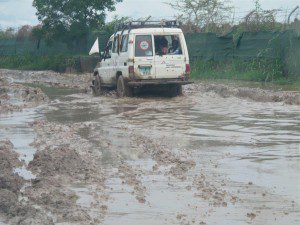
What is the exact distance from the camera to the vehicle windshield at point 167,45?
1873 cm

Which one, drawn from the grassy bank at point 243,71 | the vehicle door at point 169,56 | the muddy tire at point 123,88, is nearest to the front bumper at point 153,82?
the vehicle door at point 169,56

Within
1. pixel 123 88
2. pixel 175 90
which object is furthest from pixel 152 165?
pixel 175 90

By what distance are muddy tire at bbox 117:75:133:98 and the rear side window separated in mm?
1006

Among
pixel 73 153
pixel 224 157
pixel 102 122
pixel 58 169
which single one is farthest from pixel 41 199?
pixel 102 122

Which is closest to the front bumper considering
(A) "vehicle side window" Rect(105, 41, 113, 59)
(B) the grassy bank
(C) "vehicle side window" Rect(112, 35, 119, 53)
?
(C) "vehicle side window" Rect(112, 35, 119, 53)

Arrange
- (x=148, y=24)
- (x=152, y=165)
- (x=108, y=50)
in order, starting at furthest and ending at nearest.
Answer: (x=108, y=50)
(x=148, y=24)
(x=152, y=165)

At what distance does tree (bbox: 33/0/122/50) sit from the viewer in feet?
135

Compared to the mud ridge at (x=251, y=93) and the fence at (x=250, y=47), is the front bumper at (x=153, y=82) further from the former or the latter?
the fence at (x=250, y=47)

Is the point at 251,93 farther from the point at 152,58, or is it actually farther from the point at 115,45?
the point at 115,45

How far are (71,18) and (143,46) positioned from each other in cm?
2418

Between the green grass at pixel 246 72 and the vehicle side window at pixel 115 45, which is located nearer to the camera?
the vehicle side window at pixel 115 45

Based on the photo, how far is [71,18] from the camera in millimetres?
42094

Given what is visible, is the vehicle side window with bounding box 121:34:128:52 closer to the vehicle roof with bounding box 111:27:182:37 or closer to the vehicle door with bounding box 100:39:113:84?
the vehicle roof with bounding box 111:27:182:37

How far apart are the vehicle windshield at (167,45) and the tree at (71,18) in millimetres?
22308
